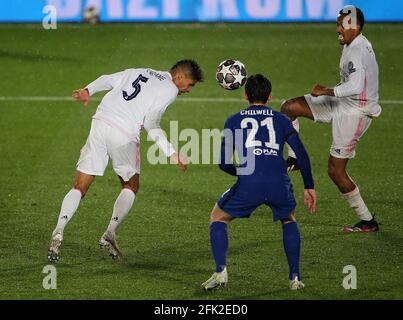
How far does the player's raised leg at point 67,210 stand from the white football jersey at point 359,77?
2785 mm

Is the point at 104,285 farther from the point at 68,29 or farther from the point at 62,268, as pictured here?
the point at 68,29

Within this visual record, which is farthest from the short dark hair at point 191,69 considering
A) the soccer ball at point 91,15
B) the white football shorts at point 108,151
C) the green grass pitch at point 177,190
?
the soccer ball at point 91,15

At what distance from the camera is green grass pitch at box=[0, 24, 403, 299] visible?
998cm

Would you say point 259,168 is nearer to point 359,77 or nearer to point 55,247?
point 55,247

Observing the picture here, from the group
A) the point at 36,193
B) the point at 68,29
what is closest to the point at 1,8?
the point at 68,29

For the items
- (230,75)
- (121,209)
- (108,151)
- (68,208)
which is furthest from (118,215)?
(230,75)

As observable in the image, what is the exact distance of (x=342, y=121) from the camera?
12.1 meters

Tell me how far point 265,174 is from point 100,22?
62.4 feet

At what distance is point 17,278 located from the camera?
32.8 ft

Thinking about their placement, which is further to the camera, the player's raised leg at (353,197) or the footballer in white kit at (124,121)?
the player's raised leg at (353,197)

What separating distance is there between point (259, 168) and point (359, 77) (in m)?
2.80

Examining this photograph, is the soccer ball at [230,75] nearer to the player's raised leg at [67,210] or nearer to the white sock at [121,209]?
the white sock at [121,209]

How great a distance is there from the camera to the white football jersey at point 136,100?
34.8 ft

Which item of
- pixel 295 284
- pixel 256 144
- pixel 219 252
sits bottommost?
pixel 295 284
